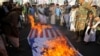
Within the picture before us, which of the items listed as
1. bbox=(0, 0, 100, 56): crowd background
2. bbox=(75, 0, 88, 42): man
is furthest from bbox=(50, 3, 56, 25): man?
bbox=(75, 0, 88, 42): man

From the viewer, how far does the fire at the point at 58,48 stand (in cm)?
190

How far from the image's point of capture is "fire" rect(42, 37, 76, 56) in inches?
74.7

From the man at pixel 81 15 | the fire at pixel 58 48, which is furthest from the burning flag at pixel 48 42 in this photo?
the man at pixel 81 15

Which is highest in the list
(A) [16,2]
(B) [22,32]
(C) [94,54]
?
(A) [16,2]

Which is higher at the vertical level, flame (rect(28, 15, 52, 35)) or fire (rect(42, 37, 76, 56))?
flame (rect(28, 15, 52, 35))

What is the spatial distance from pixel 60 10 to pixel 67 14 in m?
0.04

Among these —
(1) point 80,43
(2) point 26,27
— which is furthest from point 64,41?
(2) point 26,27

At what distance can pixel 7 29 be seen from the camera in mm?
1848

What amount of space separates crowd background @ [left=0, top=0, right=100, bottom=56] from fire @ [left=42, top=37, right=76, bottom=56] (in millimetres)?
66

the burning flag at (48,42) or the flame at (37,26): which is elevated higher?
the flame at (37,26)

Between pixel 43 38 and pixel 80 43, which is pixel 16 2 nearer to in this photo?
pixel 43 38

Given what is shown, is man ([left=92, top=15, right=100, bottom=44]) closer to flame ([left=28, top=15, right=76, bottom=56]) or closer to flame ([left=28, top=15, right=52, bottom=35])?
flame ([left=28, top=15, right=76, bottom=56])

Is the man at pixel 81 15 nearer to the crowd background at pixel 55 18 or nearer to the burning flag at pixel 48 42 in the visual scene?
A: the crowd background at pixel 55 18

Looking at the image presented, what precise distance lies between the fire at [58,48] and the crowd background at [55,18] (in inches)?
2.6
